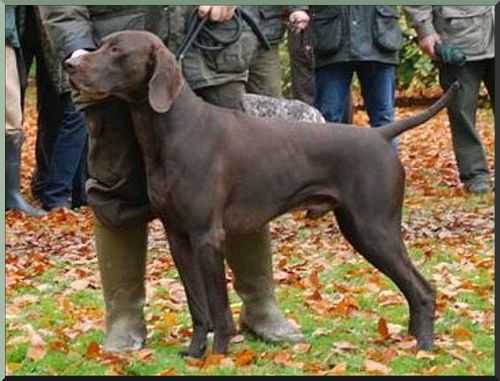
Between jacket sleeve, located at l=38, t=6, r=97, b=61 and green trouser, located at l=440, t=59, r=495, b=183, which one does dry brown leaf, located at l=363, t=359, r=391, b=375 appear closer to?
jacket sleeve, located at l=38, t=6, r=97, b=61

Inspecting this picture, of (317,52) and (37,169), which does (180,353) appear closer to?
(317,52)

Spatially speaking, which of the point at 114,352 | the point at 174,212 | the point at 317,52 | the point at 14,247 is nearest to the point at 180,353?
the point at 114,352

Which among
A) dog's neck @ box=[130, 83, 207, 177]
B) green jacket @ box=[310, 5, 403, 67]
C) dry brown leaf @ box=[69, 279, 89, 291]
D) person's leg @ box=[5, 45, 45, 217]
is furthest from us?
green jacket @ box=[310, 5, 403, 67]

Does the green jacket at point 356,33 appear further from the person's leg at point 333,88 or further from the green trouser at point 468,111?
the green trouser at point 468,111

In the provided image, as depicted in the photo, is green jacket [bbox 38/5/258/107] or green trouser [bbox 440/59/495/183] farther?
green trouser [bbox 440/59/495/183]

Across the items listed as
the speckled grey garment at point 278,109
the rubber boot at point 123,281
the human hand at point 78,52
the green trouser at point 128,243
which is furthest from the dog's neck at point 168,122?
the speckled grey garment at point 278,109

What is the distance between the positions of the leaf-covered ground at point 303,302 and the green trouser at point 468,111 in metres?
0.29

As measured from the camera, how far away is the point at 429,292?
5.50m

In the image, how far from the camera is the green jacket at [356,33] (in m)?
9.54

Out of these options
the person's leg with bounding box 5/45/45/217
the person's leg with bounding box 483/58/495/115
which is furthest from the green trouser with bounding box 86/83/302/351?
the person's leg with bounding box 483/58/495/115

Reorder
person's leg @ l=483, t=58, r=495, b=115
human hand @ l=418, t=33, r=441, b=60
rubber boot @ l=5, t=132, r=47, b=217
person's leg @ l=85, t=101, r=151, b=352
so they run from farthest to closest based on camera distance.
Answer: person's leg @ l=483, t=58, r=495, b=115 → human hand @ l=418, t=33, r=441, b=60 → rubber boot @ l=5, t=132, r=47, b=217 → person's leg @ l=85, t=101, r=151, b=352

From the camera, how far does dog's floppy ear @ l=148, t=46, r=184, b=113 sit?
16.1ft

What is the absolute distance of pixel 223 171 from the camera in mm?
5020

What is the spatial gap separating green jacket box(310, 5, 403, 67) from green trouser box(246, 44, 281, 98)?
1740 mm
